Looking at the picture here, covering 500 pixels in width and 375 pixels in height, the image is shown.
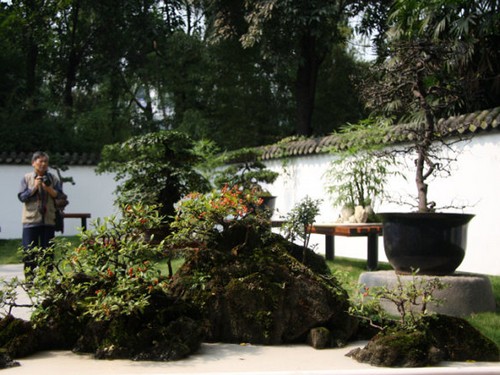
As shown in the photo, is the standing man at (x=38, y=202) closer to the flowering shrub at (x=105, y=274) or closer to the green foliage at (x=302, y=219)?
the flowering shrub at (x=105, y=274)

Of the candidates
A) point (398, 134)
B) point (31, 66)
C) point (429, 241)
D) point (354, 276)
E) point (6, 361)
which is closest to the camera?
point (6, 361)

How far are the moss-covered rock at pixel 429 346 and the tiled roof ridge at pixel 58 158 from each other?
13.9 metres

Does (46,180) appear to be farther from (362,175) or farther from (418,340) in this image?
(362,175)

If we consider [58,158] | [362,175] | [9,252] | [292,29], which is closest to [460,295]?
[362,175]

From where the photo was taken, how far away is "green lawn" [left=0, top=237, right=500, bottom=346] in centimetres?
480

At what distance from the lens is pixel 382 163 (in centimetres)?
1049

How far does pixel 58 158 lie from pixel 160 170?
752cm

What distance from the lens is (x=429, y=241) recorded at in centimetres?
548

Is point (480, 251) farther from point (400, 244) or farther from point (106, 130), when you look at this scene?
point (106, 130)

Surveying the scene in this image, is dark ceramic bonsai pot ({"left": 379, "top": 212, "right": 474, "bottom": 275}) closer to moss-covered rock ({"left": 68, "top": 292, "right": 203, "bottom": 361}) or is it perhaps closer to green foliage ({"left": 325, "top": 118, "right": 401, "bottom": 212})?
moss-covered rock ({"left": 68, "top": 292, "right": 203, "bottom": 361})

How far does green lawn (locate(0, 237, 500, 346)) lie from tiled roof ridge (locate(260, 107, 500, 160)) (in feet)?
5.34

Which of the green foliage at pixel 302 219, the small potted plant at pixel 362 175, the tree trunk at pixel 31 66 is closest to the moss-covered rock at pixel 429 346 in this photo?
the green foliage at pixel 302 219

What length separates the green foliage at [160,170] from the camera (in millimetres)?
9805

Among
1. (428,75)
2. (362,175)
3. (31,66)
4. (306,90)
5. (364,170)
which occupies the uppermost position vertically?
(31,66)
